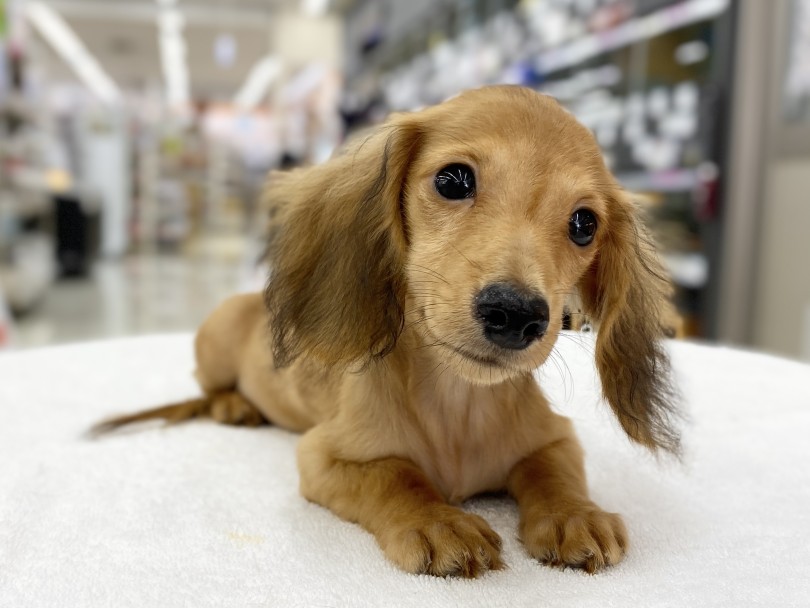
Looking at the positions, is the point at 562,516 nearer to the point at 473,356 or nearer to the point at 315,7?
the point at 473,356

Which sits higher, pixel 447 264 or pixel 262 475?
pixel 447 264

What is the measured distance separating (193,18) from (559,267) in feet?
30.8

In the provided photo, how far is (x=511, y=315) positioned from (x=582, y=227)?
227 millimetres

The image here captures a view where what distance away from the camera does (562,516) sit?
2.91 feet

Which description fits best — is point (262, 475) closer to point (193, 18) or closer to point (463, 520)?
point (463, 520)

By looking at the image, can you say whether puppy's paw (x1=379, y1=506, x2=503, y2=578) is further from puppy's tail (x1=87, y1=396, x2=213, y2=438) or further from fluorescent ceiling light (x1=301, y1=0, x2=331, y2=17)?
fluorescent ceiling light (x1=301, y1=0, x2=331, y2=17)

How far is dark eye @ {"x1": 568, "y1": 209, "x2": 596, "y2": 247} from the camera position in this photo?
92 cm

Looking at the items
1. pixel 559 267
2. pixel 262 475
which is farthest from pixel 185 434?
pixel 559 267

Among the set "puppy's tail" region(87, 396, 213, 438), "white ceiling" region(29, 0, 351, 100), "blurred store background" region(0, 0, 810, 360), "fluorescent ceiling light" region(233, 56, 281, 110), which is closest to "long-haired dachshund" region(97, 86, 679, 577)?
"blurred store background" region(0, 0, 810, 360)

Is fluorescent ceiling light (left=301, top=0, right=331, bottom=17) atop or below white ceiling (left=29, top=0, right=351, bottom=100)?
atop

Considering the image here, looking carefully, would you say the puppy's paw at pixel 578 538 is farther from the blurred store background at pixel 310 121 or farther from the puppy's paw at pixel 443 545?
the blurred store background at pixel 310 121

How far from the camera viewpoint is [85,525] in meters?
0.96

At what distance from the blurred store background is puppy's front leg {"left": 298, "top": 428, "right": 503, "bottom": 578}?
19.3 inches

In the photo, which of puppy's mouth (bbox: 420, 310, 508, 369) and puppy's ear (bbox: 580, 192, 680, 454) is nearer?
puppy's mouth (bbox: 420, 310, 508, 369)
